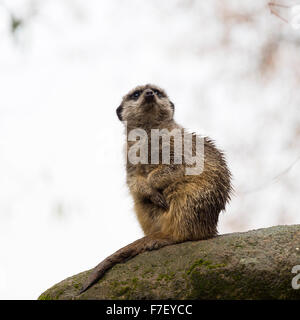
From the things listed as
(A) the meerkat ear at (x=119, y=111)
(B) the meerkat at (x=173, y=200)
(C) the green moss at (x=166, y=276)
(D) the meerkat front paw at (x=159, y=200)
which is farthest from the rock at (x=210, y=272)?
(A) the meerkat ear at (x=119, y=111)

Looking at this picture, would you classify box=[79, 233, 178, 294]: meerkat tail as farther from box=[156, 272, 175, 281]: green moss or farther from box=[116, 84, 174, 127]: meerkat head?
box=[116, 84, 174, 127]: meerkat head

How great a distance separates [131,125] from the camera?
7.85 meters

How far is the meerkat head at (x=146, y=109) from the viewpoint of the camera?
25.5 ft

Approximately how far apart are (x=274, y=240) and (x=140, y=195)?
179 cm

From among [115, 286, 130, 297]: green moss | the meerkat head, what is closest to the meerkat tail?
[115, 286, 130, 297]: green moss

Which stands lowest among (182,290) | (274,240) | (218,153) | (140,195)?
(182,290)

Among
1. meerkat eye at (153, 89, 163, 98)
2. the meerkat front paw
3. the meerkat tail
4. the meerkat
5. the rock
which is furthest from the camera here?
meerkat eye at (153, 89, 163, 98)

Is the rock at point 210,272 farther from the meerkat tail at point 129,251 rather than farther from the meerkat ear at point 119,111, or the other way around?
the meerkat ear at point 119,111

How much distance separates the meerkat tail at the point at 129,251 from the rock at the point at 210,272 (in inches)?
2.6

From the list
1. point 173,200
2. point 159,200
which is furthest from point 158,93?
point 173,200

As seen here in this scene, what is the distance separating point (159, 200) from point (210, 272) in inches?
54.5

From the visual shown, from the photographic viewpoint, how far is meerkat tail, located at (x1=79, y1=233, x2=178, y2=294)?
5.71 m
